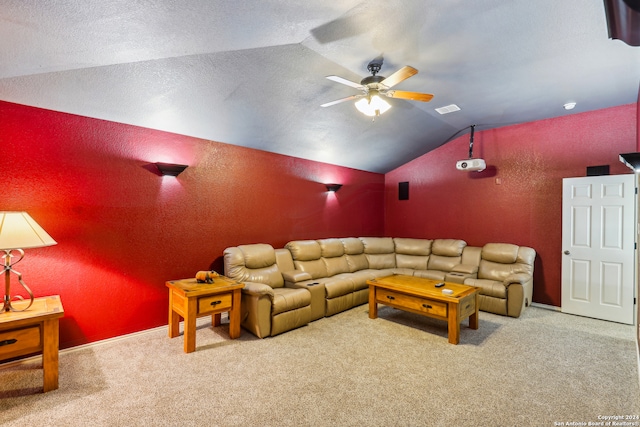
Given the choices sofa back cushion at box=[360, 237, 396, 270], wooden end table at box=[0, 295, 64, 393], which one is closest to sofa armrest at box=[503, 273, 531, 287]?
sofa back cushion at box=[360, 237, 396, 270]

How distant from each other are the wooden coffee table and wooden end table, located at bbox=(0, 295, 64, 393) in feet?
10.6

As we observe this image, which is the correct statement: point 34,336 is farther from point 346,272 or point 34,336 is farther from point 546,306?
point 546,306

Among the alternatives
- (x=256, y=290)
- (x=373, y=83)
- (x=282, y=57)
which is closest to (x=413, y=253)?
(x=256, y=290)

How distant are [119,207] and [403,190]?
5059 mm

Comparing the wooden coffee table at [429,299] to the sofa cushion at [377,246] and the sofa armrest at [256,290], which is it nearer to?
the sofa armrest at [256,290]

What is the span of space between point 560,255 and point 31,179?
6.52 metres

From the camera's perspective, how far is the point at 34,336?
2.29 meters

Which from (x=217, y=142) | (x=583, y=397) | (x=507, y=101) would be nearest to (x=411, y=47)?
(x=507, y=101)

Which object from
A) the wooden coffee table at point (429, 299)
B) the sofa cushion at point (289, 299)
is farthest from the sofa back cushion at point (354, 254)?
the sofa cushion at point (289, 299)

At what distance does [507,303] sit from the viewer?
13.4 ft

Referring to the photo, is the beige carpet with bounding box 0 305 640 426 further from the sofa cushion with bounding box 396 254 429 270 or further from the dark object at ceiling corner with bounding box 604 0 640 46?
the dark object at ceiling corner with bounding box 604 0 640 46

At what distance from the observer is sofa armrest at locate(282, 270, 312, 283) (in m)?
4.10

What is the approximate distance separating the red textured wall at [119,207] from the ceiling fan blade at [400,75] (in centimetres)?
242

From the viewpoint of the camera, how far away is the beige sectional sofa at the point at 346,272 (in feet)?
11.6
